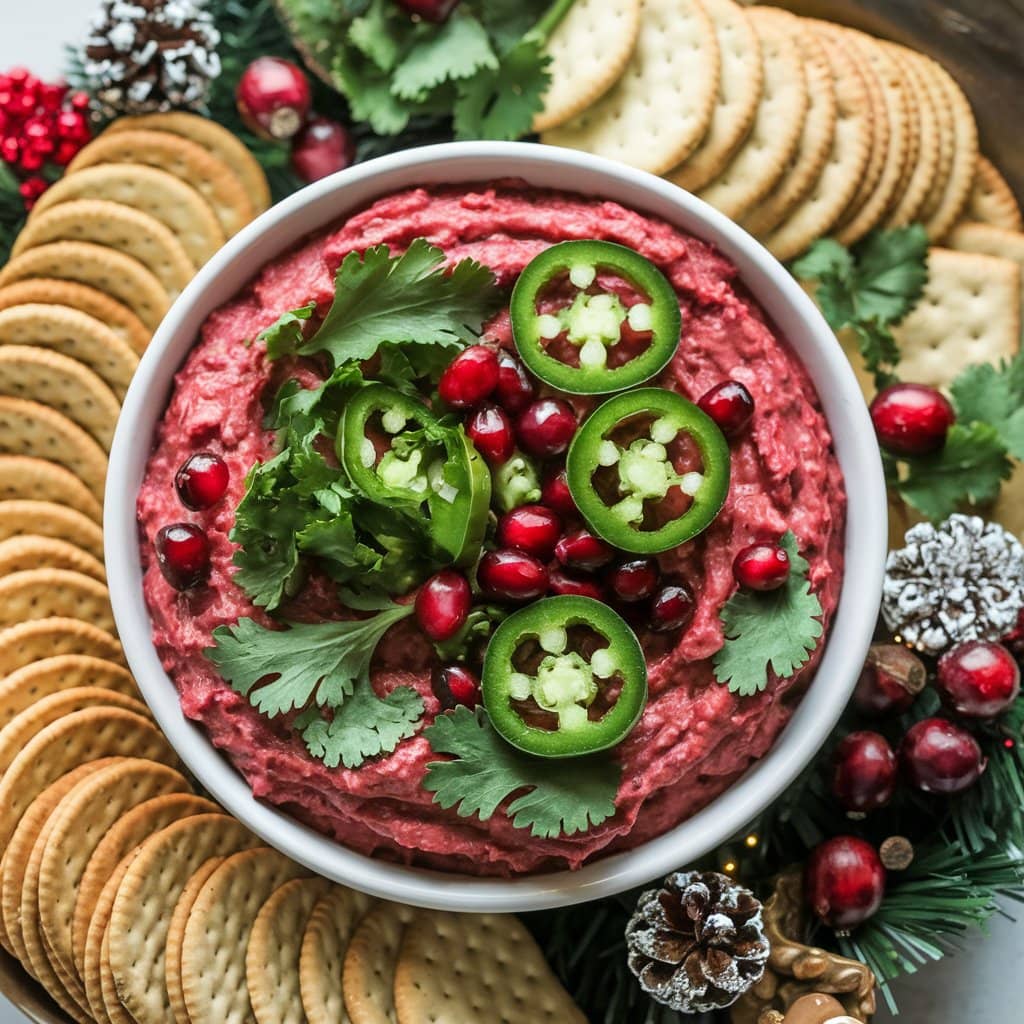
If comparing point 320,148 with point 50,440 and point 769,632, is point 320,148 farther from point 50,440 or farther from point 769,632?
point 769,632

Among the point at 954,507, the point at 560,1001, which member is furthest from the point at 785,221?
A: the point at 560,1001

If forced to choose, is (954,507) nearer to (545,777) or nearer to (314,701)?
(545,777)

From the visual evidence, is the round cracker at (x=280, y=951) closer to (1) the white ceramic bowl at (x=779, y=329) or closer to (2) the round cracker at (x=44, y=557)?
(1) the white ceramic bowl at (x=779, y=329)

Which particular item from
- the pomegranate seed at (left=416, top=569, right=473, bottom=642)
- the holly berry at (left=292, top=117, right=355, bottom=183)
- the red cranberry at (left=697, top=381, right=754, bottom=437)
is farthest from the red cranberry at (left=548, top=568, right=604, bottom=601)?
the holly berry at (left=292, top=117, right=355, bottom=183)

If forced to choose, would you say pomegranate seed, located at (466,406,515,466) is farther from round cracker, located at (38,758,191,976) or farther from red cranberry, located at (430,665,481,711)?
round cracker, located at (38,758,191,976)

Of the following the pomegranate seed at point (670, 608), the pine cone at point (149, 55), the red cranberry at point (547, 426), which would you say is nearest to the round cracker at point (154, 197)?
Result: the pine cone at point (149, 55)

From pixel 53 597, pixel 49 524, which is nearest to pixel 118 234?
pixel 49 524
